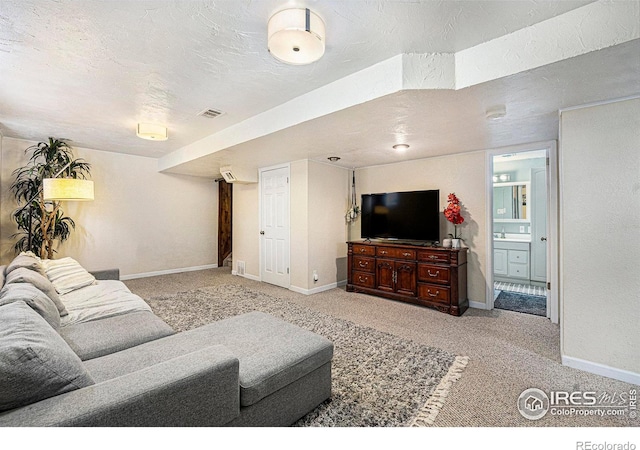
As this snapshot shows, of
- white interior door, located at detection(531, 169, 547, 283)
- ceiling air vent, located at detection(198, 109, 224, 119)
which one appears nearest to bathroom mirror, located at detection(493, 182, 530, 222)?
white interior door, located at detection(531, 169, 547, 283)

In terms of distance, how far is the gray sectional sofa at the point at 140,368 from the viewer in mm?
941

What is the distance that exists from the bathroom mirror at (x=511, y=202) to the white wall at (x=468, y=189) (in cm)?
217

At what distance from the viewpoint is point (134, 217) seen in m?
5.47

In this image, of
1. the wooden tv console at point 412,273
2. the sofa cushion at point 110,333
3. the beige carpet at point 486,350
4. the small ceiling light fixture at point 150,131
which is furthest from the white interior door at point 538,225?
the small ceiling light fixture at point 150,131

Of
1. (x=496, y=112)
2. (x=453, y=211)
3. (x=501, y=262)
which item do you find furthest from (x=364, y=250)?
(x=501, y=262)

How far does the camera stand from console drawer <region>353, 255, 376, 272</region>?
4301 millimetres

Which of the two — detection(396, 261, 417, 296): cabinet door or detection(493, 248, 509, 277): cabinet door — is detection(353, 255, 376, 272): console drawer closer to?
detection(396, 261, 417, 296): cabinet door

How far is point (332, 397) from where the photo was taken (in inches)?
72.2

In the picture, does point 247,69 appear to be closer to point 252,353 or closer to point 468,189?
point 252,353

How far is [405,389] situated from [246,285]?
11.9ft

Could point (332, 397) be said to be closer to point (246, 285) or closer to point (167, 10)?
point (167, 10)

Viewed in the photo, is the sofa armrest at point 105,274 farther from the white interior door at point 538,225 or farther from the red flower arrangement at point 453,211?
the white interior door at point 538,225

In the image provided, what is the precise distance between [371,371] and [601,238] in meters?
1.96

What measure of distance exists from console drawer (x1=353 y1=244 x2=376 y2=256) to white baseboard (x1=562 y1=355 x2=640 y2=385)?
2400 mm
